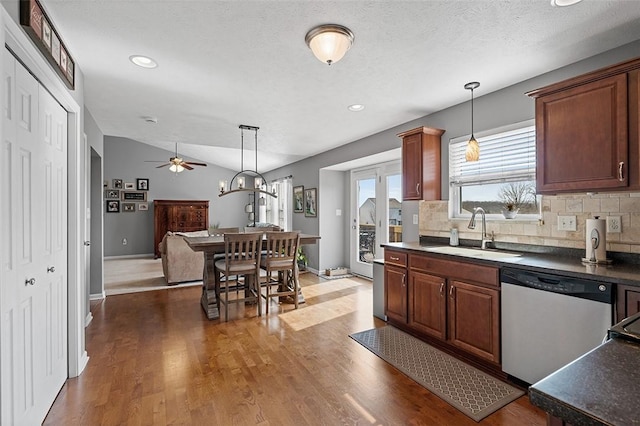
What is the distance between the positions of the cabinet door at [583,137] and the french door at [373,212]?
267 centimetres

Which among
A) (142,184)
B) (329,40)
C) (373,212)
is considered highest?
(329,40)

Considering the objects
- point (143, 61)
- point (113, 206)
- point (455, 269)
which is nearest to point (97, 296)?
point (143, 61)

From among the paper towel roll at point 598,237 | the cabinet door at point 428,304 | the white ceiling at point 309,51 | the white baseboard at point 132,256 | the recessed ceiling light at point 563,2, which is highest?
the white ceiling at point 309,51

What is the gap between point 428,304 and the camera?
2906mm

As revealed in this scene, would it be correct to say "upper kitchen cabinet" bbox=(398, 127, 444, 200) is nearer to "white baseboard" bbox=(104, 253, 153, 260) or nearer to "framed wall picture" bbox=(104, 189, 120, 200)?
"white baseboard" bbox=(104, 253, 153, 260)

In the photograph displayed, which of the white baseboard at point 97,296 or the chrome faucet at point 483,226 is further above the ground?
the chrome faucet at point 483,226

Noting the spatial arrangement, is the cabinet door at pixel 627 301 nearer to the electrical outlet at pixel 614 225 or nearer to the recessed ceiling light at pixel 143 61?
the electrical outlet at pixel 614 225

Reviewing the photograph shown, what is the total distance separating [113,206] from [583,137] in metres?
9.88

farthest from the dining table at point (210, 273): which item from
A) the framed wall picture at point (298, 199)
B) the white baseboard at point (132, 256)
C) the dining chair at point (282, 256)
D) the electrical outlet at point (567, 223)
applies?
the white baseboard at point (132, 256)

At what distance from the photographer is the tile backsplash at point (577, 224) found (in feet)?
7.14

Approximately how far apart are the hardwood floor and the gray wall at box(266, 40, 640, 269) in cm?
198

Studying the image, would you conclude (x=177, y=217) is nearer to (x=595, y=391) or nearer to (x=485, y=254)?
(x=485, y=254)

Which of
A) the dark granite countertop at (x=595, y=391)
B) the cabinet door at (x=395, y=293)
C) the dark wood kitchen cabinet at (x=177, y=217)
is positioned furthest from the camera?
the dark wood kitchen cabinet at (x=177, y=217)

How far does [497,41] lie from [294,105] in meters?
1.97
